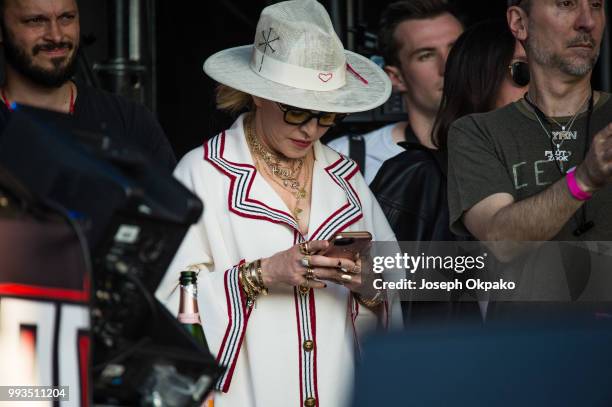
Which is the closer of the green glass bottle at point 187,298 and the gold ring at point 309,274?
the green glass bottle at point 187,298

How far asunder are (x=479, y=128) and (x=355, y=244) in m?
0.51

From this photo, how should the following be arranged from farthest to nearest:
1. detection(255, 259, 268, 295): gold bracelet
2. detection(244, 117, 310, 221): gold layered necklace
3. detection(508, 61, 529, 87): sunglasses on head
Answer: detection(508, 61, 529, 87): sunglasses on head, detection(244, 117, 310, 221): gold layered necklace, detection(255, 259, 268, 295): gold bracelet

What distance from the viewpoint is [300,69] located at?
2.84 meters

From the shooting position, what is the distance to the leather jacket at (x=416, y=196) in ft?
11.3

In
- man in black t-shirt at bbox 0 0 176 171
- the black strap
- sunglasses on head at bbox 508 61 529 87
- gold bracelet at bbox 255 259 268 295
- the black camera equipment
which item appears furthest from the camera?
the black strap

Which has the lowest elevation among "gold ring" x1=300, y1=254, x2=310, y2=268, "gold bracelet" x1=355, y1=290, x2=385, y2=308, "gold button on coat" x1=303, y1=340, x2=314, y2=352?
"gold button on coat" x1=303, y1=340, x2=314, y2=352

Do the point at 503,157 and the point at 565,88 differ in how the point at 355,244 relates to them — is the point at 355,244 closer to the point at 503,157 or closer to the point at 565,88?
the point at 503,157

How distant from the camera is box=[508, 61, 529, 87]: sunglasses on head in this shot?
3303 mm

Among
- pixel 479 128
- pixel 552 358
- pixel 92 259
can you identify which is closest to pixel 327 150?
pixel 479 128

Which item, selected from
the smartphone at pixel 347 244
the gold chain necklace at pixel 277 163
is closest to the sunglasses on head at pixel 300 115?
the gold chain necklace at pixel 277 163

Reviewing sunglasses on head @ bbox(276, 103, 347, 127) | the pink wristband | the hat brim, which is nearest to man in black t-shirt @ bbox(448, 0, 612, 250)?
the pink wristband

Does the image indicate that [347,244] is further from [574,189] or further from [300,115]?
[574,189]

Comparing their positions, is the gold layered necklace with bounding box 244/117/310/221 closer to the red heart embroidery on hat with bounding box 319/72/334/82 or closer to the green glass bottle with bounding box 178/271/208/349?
the red heart embroidery on hat with bounding box 319/72/334/82

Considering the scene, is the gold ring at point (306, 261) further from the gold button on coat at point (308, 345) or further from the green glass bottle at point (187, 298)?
the green glass bottle at point (187, 298)
